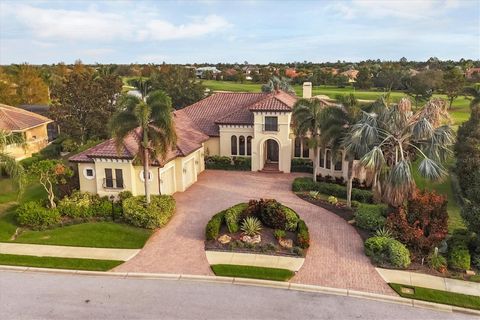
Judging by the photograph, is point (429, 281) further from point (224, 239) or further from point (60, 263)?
point (60, 263)

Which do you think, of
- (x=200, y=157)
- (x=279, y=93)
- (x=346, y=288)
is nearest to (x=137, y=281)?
(x=346, y=288)

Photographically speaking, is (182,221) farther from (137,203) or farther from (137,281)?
(137,281)

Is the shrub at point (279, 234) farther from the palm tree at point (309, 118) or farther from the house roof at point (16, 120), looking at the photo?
the house roof at point (16, 120)

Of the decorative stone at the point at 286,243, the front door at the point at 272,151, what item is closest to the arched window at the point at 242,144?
the front door at the point at 272,151

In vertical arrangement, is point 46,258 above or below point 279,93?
below

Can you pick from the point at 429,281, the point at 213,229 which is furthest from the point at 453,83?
the point at 213,229

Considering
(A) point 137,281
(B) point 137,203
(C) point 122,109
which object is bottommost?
(A) point 137,281

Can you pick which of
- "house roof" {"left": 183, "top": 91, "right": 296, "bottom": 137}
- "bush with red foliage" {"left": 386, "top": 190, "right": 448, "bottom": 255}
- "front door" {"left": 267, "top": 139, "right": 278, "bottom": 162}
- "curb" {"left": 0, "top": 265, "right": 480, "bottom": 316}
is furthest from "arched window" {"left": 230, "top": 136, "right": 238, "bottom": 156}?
"curb" {"left": 0, "top": 265, "right": 480, "bottom": 316}
